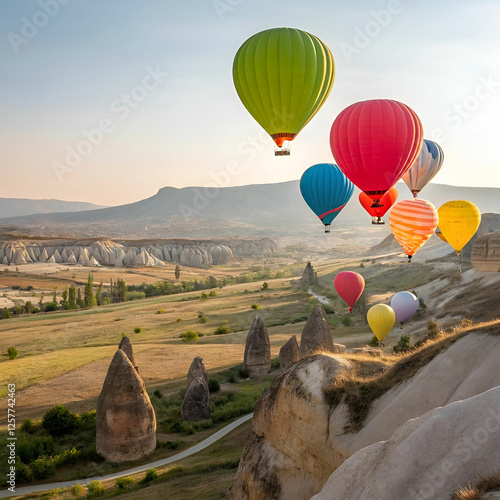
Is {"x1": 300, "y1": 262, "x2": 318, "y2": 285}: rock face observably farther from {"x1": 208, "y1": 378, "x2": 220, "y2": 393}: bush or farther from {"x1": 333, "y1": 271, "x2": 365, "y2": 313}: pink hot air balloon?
{"x1": 208, "y1": 378, "x2": 220, "y2": 393}: bush

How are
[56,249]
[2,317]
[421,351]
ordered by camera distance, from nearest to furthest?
[421,351] < [2,317] < [56,249]

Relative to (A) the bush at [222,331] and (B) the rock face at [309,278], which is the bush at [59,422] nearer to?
(A) the bush at [222,331]

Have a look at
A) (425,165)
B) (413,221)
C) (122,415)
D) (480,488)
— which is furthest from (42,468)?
(425,165)

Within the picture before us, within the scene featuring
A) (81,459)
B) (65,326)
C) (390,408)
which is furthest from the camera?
(65,326)

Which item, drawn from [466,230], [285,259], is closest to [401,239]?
[466,230]

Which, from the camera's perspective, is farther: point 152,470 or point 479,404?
point 152,470

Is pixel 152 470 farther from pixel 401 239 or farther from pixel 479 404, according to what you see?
pixel 401 239

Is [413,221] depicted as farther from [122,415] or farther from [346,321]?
[346,321]
